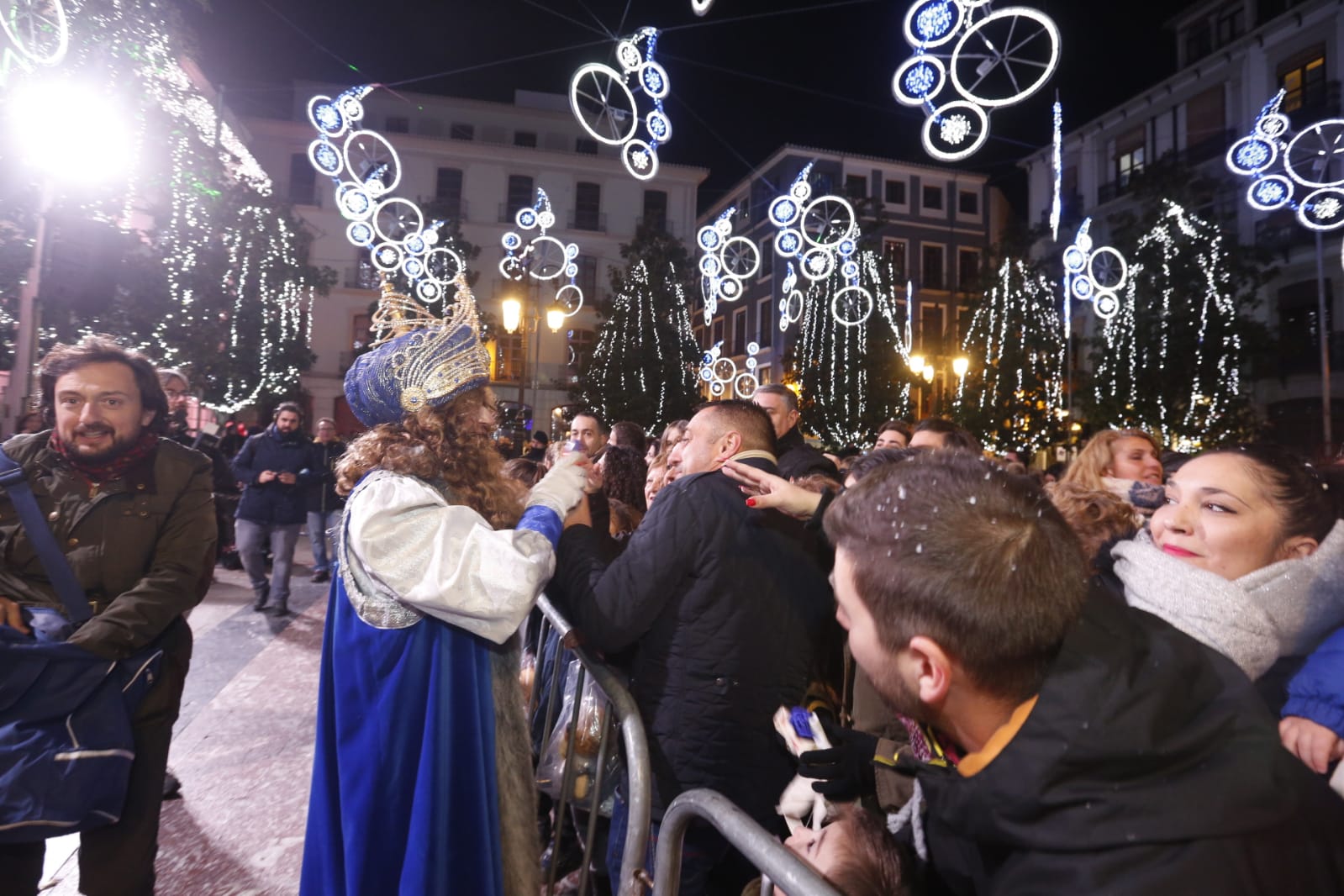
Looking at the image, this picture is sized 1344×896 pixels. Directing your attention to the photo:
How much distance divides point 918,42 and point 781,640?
15.8ft

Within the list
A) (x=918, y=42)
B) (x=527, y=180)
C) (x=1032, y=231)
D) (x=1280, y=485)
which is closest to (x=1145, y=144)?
(x=1032, y=231)

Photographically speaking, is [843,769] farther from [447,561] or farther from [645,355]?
[645,355]

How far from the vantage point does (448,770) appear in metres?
2.10

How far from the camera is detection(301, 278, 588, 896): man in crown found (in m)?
2.04

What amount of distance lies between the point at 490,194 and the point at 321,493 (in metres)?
28.8

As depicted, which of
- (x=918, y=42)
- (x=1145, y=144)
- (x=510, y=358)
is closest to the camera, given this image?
(x=918, y=42)

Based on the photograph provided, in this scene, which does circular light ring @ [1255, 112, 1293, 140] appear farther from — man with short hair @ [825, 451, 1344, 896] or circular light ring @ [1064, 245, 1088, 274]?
man with short hair @ [825, 451, 1344, 896]

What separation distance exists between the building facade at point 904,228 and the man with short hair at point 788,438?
29.3 metres


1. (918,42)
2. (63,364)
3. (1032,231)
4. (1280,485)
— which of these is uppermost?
(1032,231)

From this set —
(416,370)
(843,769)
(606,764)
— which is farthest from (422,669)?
(843,769)

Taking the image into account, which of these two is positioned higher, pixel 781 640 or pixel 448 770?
pixel 781 640

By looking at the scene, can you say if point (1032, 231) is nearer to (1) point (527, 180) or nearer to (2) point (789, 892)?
(1) point (527, 180)

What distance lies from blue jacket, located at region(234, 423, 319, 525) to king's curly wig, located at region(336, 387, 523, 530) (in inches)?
216

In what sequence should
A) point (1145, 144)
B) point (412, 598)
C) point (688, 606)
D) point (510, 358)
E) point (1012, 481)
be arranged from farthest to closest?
point (510, 358) < point (1145, 144) < point (688, 606) < point (412, 598) < point (1012, 481)
